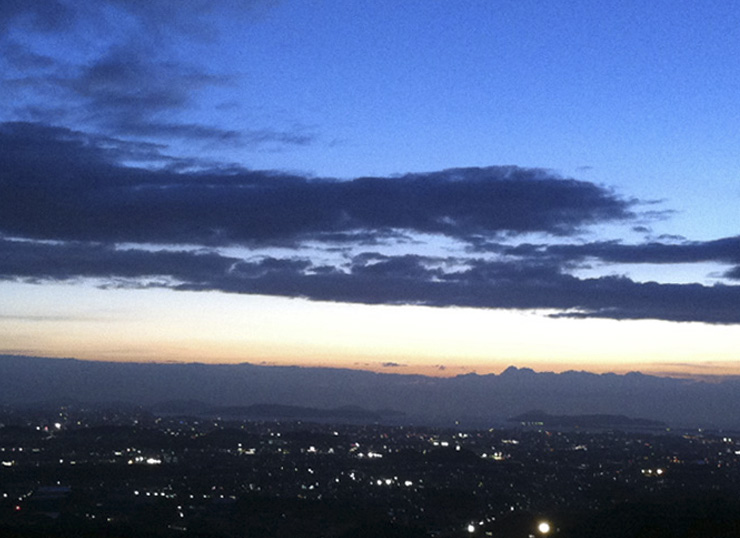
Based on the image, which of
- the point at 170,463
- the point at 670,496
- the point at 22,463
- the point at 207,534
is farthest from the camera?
the point at 170,463

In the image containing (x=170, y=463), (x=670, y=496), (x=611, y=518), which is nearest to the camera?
(x=611, y=518)

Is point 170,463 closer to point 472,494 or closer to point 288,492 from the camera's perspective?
point 288,492

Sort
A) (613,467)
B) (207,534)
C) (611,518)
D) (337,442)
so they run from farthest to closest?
(337,442), (613,467), (611,518), (207,534)

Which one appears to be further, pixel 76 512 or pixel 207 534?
pixel 76 512

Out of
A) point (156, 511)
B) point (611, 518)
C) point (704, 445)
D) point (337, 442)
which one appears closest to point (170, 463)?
point (156, 511)

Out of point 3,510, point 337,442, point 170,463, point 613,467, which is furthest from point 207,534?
point 337,442

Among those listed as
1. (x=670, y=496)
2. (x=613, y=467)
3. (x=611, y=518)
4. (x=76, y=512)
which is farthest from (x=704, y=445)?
(x=76, y=512)

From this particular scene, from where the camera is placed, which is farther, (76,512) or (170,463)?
(170,463)

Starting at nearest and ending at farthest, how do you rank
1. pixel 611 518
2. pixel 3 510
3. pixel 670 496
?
1. pixel 611 518
2. pixel 3 510
3. pixel 670 496

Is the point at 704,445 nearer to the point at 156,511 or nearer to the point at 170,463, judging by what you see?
the point at 170,463
